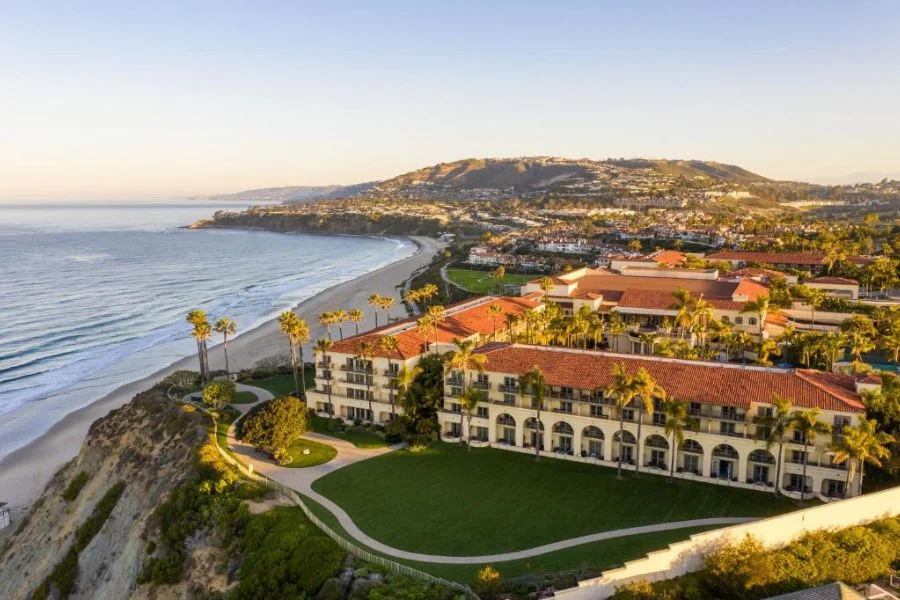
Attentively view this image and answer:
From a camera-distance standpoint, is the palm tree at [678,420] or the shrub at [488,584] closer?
the shrub at [488,584]

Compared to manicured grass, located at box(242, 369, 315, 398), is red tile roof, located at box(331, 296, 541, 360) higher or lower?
higher

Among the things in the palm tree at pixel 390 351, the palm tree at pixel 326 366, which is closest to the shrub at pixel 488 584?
the palm tree at pixel 390 351

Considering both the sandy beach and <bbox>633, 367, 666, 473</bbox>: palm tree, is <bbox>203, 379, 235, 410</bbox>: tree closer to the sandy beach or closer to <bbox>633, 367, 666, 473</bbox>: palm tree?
the sandy beach

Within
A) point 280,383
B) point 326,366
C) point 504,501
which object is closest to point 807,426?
point 504,501

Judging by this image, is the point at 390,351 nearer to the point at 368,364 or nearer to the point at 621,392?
the point at 368,364

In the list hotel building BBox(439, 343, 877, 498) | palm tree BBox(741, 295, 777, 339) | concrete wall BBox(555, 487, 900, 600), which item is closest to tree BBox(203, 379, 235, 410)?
hotel building BBox(439, 343, 877, 498)

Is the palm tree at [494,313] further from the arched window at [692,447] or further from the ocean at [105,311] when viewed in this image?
the ocean at [105,311]
